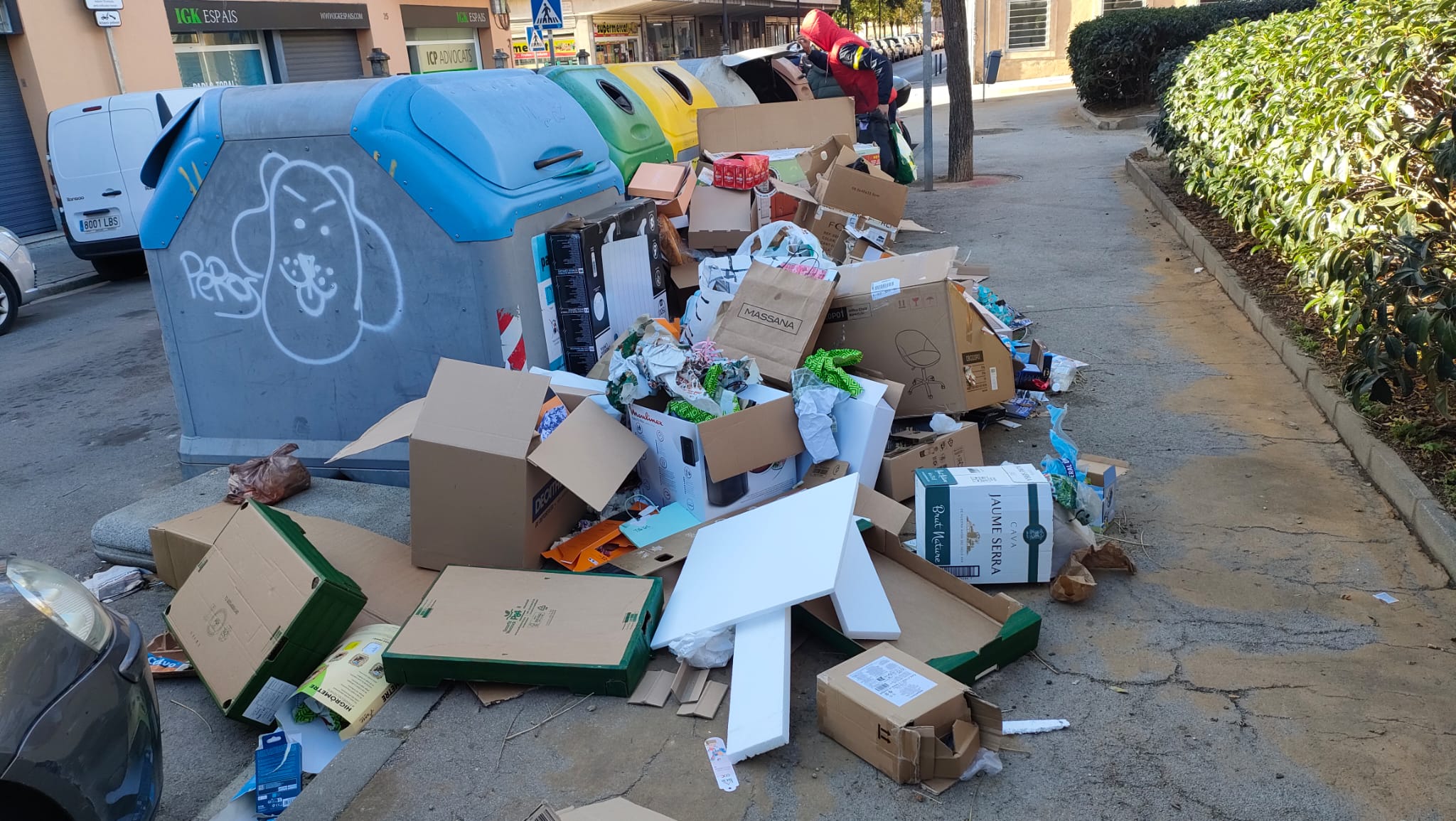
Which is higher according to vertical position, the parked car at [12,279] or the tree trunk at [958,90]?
the tree trunk at [958,90]

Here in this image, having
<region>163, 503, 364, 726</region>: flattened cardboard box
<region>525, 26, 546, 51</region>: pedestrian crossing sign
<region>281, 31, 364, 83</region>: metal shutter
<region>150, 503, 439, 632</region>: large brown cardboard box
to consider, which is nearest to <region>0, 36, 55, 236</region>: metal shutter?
<region>281, 31, 364, 83</region>: metal shutter

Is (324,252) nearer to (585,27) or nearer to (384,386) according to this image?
(384,386)

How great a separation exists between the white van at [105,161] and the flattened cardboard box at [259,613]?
28.0 feet

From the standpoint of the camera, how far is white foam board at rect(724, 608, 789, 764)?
274 centimetres

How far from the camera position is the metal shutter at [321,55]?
1950 cm

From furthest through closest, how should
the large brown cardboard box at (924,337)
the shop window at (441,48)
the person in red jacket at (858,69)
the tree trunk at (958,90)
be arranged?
the shop window at (441,48), the tree trunk at (958,90), the person in red jacket at (858,69), the large brown cardboard box at (924,337)

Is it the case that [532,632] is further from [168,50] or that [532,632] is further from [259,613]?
[168,50]

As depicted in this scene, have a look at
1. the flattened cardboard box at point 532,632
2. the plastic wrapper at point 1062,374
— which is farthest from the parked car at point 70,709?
the plastic wrapper at point 1062,374

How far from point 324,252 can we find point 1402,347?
4.54 m

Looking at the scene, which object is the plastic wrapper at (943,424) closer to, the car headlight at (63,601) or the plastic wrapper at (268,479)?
the plastic wrapper at (268,479)

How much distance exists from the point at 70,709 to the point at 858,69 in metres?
9.27

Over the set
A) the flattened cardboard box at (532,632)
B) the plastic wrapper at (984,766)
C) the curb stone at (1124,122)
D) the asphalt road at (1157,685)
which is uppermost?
the curb stone at (1124,122)

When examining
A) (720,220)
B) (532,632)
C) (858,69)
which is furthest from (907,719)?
(858,69)

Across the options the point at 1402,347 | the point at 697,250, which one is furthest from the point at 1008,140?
the point at 1402,347
